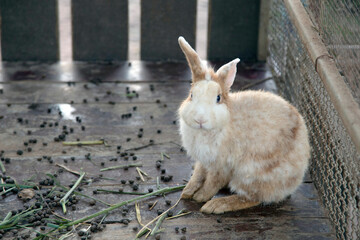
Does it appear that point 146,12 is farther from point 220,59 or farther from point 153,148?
point 153,148

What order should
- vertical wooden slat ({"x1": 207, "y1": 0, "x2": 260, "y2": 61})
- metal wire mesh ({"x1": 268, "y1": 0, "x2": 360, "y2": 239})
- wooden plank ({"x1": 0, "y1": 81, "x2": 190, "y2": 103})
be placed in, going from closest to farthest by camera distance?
1. metal wire mesh ({"x1": 268, "y1": 0, "x2": 360, "y2": 239})
2. wooden plank ({"x1": 0, "y1": 81, "x2": 190, "y2": 103})
3. vertical wooden slat ({"x1": 207, "y1": 0, "x2": 260, "y2": 61})

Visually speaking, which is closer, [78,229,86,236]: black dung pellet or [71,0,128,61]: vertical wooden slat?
[78,229,86,236]: black dung pellet

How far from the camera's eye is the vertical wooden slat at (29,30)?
5.50 meters

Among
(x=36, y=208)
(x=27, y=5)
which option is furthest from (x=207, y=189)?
(x=27, y=5)

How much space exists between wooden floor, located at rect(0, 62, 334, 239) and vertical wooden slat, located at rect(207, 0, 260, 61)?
0.77ft

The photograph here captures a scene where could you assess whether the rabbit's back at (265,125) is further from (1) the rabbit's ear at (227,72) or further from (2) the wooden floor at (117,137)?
(2) the wooden floor at (117,137)

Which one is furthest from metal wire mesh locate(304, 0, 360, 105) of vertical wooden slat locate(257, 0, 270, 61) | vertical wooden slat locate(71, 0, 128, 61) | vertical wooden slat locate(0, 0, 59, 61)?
vertical wooden slat locate(0, 0, 59, 61)

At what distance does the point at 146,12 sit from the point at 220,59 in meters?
0.80

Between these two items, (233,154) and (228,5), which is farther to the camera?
(228,5)

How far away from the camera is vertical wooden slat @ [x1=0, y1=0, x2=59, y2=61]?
5.50 metres

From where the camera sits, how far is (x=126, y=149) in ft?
13.6

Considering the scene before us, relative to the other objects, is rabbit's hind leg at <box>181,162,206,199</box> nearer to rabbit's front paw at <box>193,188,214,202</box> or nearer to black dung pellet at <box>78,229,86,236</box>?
rabbit's front paw at <box>193,188,214,202</box>

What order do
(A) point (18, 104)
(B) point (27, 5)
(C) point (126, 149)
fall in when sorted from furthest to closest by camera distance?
(B) point (27, 5) → (A) point (18, 104) → (C) point (126, 149)

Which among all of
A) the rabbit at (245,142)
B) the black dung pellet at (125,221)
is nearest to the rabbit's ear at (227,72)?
the rabbit at (245,142)
